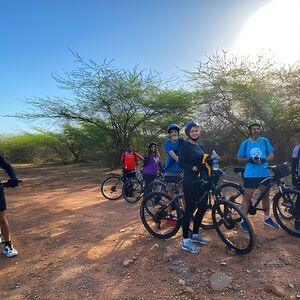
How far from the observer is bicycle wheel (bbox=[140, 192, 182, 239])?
15.5 feet

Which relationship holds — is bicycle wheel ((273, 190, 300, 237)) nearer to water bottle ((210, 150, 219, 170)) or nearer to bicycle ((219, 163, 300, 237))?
bicycle ((219, 163, 300, 237))

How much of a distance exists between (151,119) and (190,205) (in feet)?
45.3

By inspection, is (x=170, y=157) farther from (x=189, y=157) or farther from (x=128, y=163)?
(x=128, y=163)

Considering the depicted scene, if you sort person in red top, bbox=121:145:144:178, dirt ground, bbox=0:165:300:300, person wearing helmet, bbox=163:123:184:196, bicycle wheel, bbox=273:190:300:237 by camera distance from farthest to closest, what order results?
1. person in red top, bbox=121:145:144:178
2. person wearing helmet, bbox=163:123:184:196
3. bicycle wheel, bbox=273:190:300:237
4. dirt ground, bbox=0:165:300:300

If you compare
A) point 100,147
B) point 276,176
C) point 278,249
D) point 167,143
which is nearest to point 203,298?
point 278,249

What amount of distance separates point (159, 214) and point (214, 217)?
93 centimetres

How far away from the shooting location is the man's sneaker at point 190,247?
13.3ft

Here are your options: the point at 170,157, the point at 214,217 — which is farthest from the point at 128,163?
the point at 214,217

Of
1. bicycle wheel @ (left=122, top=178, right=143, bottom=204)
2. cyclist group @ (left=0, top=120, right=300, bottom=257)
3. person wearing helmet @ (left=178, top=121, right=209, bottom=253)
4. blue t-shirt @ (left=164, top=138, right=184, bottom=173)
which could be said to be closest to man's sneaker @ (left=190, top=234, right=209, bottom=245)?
cyclist group @ (left=0, top=120, right=300, bottom=257)

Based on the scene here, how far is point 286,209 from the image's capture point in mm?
4734

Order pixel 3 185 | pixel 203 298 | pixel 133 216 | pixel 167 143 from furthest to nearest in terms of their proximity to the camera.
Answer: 1. pixel 133 216
2. pixel 167 143
3. pixel 3 185
4. pixel 203 298

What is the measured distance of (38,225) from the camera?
19.8ft

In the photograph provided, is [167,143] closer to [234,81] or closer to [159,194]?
[159,194]

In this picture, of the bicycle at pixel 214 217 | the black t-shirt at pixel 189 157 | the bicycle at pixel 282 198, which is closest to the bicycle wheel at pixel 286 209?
the bicycle at pixel 282 198
